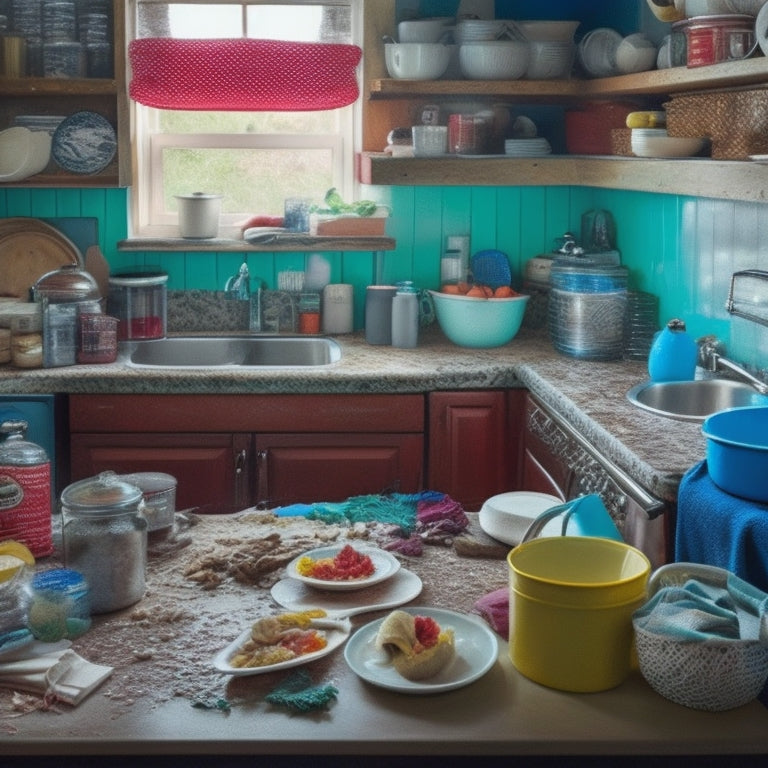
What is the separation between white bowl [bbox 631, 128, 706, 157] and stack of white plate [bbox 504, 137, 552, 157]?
77 cm

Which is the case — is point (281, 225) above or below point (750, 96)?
below

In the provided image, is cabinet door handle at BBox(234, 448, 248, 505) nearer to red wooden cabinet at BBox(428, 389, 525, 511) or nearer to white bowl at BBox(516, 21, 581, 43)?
red wooden cabinet at BBox(428, 389, 525, 511)

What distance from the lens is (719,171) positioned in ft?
9.66

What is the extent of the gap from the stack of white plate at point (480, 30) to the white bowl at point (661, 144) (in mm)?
901

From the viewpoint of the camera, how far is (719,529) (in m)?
2.25

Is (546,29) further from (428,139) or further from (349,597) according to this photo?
(349,597)

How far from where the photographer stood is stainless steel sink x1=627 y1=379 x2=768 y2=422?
327 cm

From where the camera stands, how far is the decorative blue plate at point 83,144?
434cm

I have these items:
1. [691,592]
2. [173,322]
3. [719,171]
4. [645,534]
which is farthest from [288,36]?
[691,592]

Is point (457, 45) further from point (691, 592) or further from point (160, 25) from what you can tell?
point (691, 592)

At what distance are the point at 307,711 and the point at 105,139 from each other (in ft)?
10.6

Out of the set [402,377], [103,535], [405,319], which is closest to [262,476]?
[402,377]

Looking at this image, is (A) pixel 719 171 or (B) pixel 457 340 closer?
(A) pixel 719 171

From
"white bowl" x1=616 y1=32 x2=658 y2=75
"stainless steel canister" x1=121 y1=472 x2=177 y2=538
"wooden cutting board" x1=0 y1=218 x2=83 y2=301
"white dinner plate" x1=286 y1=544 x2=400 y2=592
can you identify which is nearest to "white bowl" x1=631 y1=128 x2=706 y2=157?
"white bowl" x1=616 y1=32 x2=658 y2=75
